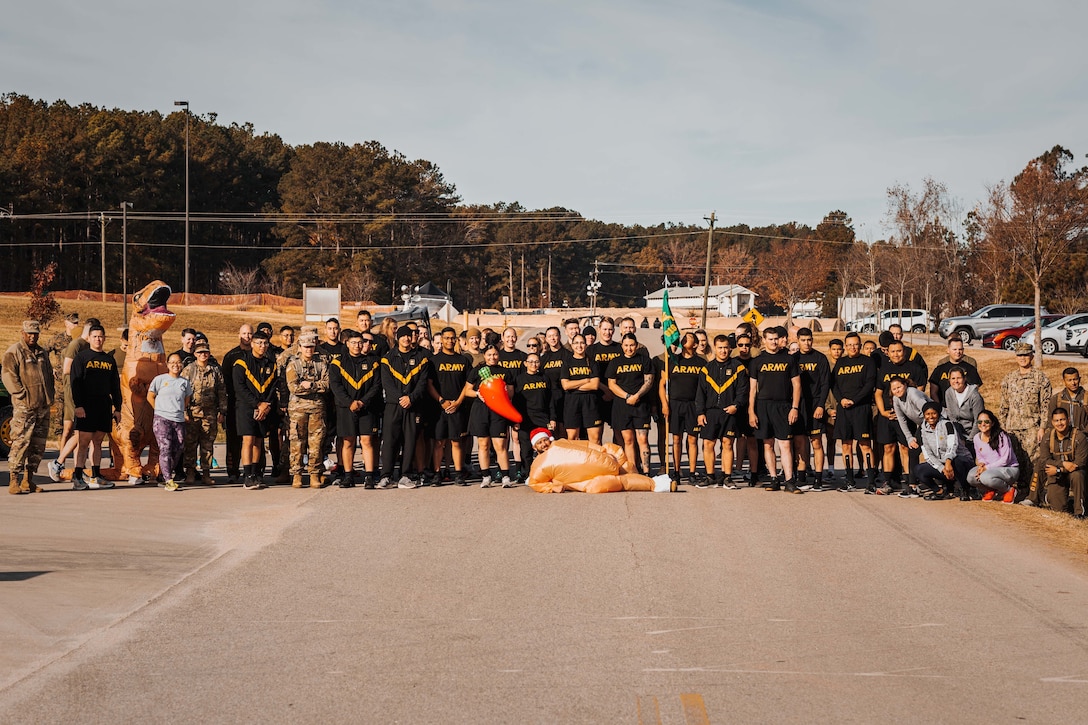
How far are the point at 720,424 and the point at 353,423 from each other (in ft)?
15.8

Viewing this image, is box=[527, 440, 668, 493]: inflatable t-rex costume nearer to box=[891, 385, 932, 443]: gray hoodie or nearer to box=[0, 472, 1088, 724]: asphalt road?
box=[0, 472, 1088, 724]: asphalt road

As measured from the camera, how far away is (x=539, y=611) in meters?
7.75

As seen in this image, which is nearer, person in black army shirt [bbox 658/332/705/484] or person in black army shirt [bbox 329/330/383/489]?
person in black army shirt [bbox 329/330/383/489]

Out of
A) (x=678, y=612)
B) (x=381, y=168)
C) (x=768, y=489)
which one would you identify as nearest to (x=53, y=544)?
(x=678, y=612)

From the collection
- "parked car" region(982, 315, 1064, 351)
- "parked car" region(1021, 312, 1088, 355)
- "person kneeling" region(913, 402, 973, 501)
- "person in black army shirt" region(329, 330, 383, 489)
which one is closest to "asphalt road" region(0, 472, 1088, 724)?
"person kneeling" region(913, 402, 973, 501)

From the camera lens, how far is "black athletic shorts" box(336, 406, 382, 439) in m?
13.9

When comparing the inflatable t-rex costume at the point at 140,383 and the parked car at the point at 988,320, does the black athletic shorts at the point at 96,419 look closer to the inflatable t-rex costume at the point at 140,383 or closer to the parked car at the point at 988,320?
the inflatable t-rex costume at the point at 140,383

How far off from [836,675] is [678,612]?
1625 millimetres

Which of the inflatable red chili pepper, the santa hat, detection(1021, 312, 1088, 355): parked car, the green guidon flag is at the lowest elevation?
the santa hat

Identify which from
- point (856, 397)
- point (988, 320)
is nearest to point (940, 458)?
point (856, 397)

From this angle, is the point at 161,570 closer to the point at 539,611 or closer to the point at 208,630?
the point at 208,630

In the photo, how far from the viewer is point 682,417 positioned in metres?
14.5

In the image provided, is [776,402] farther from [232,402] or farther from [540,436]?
[232,402]

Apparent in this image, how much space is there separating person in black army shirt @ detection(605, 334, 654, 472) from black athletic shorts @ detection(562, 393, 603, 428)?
0.92ft
